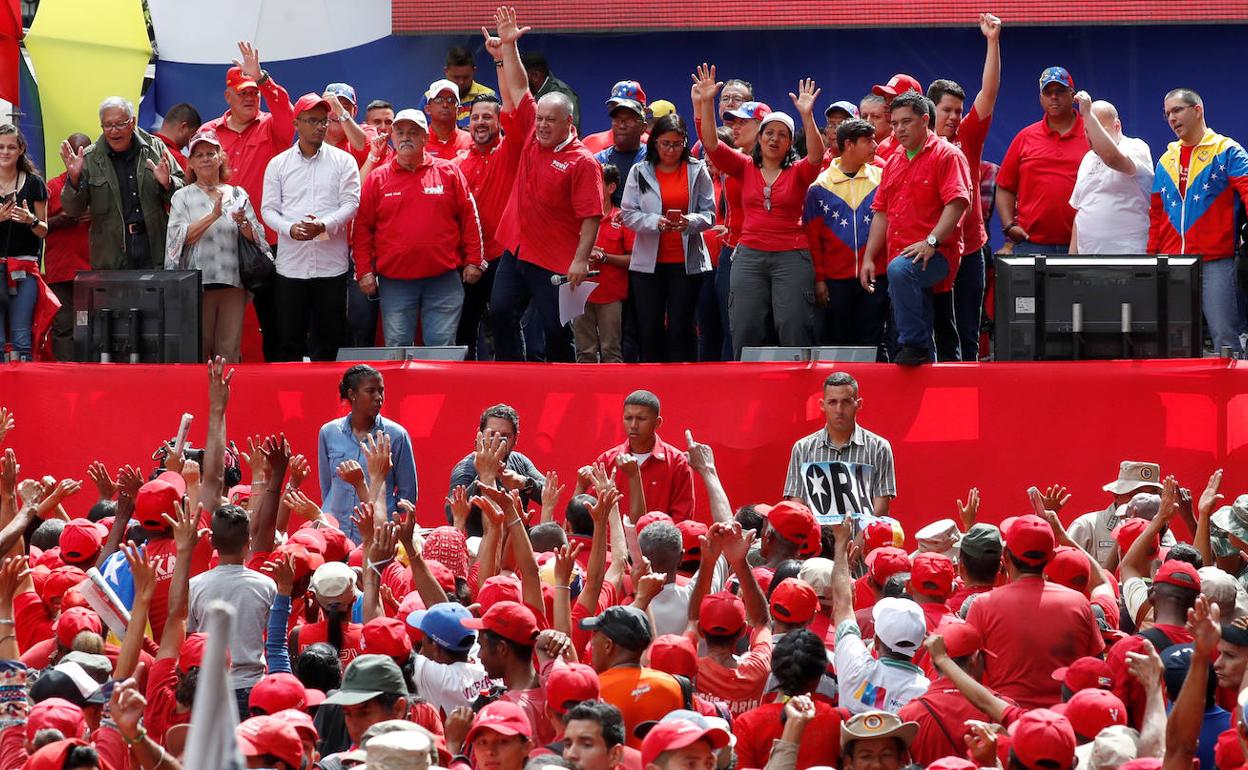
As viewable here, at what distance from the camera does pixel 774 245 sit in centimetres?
1270

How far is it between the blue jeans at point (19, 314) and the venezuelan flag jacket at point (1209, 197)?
769cm

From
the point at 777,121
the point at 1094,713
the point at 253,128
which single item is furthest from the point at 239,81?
the point at 1094,713

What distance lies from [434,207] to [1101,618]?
19.7 feet

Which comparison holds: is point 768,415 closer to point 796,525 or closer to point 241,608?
point 796,525

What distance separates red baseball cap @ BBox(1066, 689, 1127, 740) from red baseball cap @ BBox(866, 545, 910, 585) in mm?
1989

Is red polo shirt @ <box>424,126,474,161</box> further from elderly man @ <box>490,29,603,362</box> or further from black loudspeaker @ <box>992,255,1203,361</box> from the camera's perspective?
black loudspeaker @ <box>992,255,1203,361</box>

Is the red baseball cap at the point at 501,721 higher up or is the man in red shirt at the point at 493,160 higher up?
the man in red shirt at the point at 493,160

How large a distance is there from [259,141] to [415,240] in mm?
2177

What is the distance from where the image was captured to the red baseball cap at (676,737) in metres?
6.17

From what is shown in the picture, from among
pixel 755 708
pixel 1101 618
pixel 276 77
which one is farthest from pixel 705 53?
pixel 755 708

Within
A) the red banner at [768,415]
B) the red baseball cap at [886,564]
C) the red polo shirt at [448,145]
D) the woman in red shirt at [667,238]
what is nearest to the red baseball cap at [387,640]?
the red baseball cap at [886,564]

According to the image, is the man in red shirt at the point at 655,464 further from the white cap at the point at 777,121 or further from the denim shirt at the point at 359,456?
the white cap at the point at 777,121

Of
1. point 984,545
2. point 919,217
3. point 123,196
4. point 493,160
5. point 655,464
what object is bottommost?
point 984,545

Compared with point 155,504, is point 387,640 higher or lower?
lower
